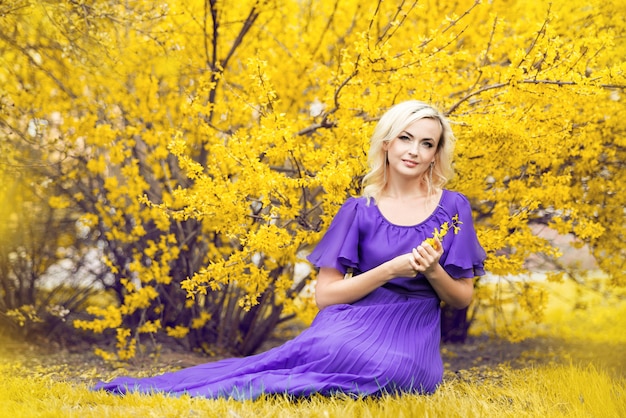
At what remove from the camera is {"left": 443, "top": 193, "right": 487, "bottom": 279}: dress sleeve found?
2902mm

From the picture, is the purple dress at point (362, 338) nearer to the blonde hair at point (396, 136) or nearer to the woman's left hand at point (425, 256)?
the blonde hair at point (396, 136)

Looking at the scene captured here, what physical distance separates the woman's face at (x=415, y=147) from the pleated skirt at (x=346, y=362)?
1.57 ft

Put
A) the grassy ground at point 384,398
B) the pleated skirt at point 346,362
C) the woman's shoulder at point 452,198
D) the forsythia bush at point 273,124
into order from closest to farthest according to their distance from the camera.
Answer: the grassy ground at point 384,398 → the pleated skirt at point 346,362 → the woman's shoulder at point 452,198 → the forsythia bush at point 273,124

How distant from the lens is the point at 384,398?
2.64 m

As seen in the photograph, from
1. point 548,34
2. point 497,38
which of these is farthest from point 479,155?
point 497,38

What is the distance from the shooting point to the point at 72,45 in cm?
377

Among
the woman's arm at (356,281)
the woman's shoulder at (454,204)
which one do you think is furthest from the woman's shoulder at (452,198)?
the woman's arm at (356,281)

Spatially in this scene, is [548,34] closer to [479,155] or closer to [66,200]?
[479,155]

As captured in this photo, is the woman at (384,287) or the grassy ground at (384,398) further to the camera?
the woman at (384,287)

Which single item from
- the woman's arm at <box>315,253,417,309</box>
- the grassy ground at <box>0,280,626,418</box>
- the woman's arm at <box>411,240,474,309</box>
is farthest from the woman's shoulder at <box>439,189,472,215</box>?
the grassy ground at <box>0,280,626,418</box>

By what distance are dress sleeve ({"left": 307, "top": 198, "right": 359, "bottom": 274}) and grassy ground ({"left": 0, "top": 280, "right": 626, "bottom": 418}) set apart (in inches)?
21.9

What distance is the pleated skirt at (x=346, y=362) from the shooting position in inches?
105

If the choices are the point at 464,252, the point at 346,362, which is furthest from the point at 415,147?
the point at 346,362

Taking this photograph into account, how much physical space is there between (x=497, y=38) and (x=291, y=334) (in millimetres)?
2692
